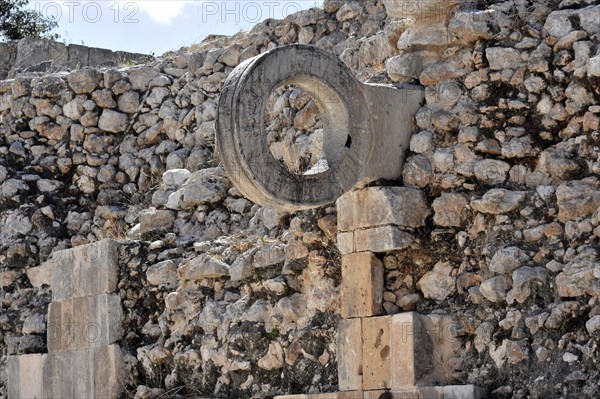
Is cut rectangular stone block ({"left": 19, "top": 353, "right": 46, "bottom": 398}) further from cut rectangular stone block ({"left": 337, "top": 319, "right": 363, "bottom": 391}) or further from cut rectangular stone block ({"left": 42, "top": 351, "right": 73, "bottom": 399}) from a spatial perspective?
cut rectangular stone block ({"left": 337, "top": 319, "right": 363, "bottom": 391})

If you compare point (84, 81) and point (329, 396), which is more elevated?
point (84, 81)

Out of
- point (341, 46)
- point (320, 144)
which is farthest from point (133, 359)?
point (341, 46)

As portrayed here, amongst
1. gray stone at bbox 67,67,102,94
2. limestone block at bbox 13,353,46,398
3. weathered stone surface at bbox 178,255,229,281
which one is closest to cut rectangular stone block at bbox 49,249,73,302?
limestone block at bbox 13,353,46,398

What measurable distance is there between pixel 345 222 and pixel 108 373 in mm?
3017

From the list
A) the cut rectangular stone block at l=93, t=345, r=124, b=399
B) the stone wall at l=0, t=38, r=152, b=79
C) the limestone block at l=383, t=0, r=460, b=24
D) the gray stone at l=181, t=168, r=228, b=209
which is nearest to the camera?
the limestone block at l=383, t=0, r=460, b=24

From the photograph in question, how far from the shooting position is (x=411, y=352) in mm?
9477

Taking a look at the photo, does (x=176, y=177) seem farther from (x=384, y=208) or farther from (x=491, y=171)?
(x=491, y=171)

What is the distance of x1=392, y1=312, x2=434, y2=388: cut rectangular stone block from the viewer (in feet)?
31.1

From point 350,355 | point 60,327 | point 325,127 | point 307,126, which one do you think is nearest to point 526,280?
point 350,355

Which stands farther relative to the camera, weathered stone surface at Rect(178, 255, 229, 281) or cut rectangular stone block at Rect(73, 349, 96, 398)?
cut rectangular stone block at Rect(73, 349, 96, 398)

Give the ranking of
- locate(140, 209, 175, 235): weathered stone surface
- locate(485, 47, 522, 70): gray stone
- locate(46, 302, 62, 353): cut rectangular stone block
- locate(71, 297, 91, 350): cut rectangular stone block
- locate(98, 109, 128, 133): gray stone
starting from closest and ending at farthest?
locate(485, 47, 522, 70): gray stone → locate(71, 297, 91, 350): cut rectangular stone block → locate(140, 209, 175, 235): weathered stone surface → locate(46, 302, 62, 353): cut rectangular stone block → locate(98, 109, 128, 133): gray stone

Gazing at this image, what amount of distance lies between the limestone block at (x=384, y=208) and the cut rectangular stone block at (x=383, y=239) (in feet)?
0.15

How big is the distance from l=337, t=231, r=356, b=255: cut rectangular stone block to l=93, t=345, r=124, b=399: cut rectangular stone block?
274 cm

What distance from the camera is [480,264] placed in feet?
31.4
